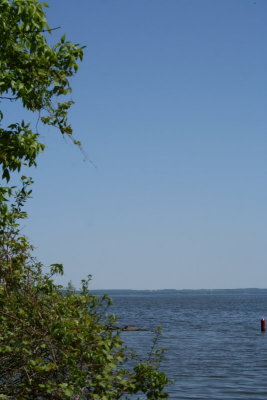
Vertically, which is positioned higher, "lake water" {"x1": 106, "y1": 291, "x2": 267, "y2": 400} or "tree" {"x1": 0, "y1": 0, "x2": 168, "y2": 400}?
"tree" {"x1": 0, "y1": 0, "x2": 168, "y2": 400}

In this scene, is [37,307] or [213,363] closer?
[37,307]

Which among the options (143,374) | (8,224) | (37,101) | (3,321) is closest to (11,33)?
(37,101)

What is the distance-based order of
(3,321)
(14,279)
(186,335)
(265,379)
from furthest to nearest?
(186,335) < (265,379) < (14,279) < (3,321)

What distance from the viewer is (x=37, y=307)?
8.27 metres

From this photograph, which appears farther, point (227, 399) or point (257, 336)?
point (257, 336)

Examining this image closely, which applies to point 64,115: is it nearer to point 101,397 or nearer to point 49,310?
point 49,310

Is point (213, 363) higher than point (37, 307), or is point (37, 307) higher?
point (37, 307)

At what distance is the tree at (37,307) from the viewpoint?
24.1ft

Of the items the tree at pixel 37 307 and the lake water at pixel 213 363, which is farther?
the lake water at pixel 213 363

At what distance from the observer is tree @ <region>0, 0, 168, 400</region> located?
734 cm

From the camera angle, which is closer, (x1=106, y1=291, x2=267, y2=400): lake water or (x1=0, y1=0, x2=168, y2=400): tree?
(x1=0, y1=0, x2=168, y2=400): tree

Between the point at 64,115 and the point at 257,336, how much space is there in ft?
158

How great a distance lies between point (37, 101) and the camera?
26.1 feet

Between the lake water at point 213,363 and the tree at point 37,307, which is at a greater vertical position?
the tree at point 37,307
